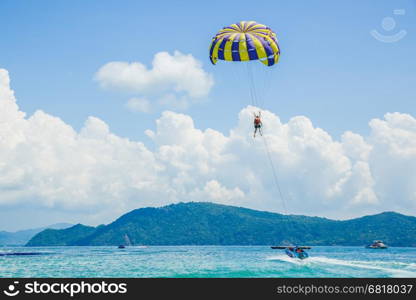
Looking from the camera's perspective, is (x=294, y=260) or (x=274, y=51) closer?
(x=274, y=51)

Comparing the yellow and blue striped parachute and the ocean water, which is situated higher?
the yellow and blue striped parachute

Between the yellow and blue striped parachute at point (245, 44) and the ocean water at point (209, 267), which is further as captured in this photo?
the ocean water at point (209, 267)

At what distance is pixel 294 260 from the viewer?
5428cm

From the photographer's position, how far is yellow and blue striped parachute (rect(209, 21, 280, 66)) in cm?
2709

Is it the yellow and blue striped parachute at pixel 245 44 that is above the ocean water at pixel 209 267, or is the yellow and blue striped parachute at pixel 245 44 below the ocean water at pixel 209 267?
above

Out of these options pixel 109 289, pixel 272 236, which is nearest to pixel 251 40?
pixel 109 289

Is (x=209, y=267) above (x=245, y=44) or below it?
below

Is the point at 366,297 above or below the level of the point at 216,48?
below

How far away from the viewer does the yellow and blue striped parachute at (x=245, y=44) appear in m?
27.1

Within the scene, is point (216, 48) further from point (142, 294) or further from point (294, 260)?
point (294, 260)

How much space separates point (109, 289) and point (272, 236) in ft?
628

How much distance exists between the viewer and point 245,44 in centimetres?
2708

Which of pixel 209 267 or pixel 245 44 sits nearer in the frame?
pixel 245 44

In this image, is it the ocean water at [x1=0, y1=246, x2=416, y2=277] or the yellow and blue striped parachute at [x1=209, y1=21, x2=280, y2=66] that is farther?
the ocean water at [x1=0, y1=246, x2=416, y2=277]
